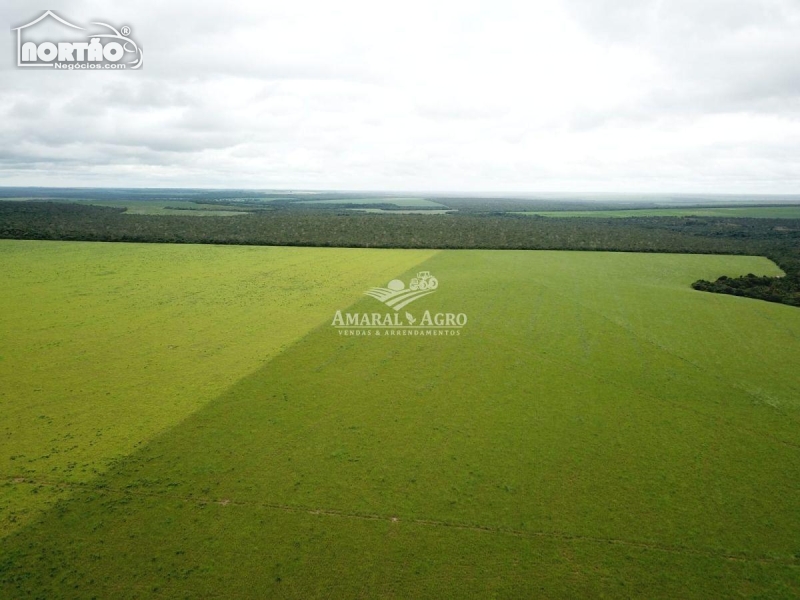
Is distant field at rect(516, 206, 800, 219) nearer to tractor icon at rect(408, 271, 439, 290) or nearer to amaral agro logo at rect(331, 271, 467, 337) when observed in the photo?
tractor icon at rect(408, 271, 439, 290)

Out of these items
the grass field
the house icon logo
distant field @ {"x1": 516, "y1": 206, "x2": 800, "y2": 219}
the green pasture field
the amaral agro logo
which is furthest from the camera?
distant field @ {"x1": 516, "y1": 206, "x2": 800, "y2": 219}

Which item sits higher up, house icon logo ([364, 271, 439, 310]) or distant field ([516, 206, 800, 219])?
distant field ([516, 206, 800, 219])

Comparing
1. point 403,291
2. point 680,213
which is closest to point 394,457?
point 403,291

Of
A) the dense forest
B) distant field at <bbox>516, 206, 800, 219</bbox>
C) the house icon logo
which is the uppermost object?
distant field at <bbox>516, 206, 800, 219</bbox>

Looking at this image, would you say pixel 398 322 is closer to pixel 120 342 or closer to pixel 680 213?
pixel 120 342

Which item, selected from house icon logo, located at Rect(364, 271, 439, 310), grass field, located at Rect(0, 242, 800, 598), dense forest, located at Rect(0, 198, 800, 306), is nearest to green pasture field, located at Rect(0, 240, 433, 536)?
grass field, located at Rect(0, 242, 800, 598)

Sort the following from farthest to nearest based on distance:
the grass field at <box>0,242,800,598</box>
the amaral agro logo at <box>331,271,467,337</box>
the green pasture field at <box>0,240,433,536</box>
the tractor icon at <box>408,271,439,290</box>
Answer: the tractor icon at <box>408,271,439,290</box>
the amaral agro logo at <box>331,271,467,337</box>
the green pasture field at <box>0,240,433,536</box>
the grass field at <box>0,242,800,598</box>

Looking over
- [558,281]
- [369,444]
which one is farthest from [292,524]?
[558,281]
